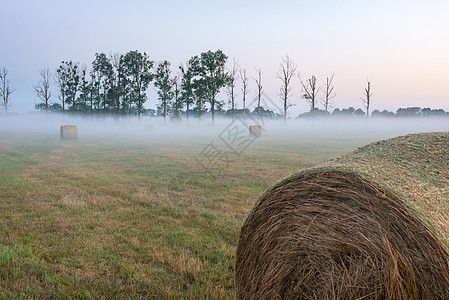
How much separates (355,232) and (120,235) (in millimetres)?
3664

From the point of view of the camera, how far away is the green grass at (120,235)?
347 centimetres

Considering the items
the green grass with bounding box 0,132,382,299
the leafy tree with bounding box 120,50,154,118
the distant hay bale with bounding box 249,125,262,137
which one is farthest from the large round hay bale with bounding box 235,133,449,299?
the leafy tree with bounding box 120,50,154,118

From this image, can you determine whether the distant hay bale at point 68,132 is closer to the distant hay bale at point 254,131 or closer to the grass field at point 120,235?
the distant hay bale at point 254,131

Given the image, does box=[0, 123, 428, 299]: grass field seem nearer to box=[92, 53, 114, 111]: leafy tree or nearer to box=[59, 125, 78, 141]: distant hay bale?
box=[59, 125, 78, 141]: distant hay bale

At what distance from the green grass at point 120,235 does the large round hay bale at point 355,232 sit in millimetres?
835

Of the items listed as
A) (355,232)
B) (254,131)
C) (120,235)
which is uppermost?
(254,131)

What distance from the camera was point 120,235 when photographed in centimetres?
489

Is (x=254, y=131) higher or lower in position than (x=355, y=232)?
higher

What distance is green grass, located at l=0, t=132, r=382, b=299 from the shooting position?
3473mm

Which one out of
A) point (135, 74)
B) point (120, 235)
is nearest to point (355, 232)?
point (120, 235)

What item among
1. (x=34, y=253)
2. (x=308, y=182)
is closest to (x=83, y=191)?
(x=34, y=253)

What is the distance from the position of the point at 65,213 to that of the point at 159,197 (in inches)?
78.2

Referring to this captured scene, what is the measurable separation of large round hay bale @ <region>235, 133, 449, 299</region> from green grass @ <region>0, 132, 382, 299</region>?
32.9 inches

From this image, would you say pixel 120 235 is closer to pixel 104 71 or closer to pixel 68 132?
pixel 68 132
